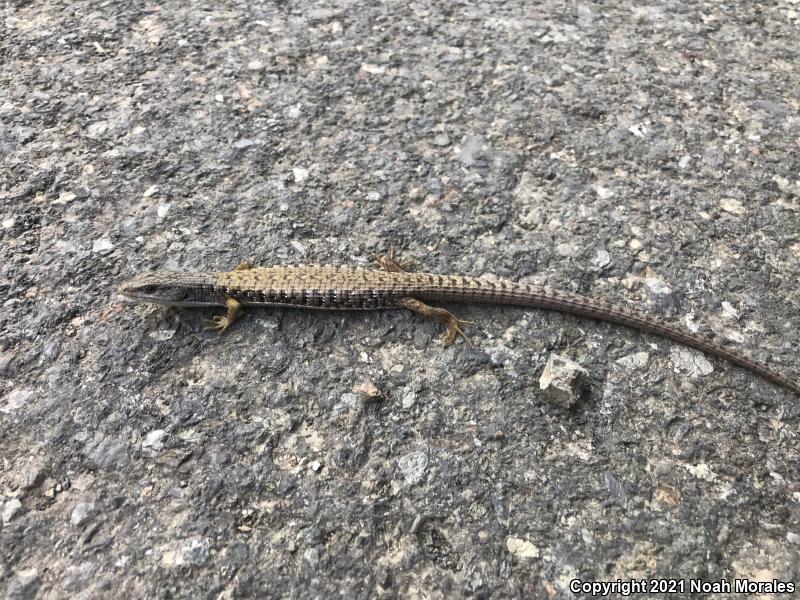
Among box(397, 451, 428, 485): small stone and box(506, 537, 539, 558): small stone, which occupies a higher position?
box(397, 451, 428, 485): small stone

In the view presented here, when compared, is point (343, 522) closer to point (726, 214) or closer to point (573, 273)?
point (573, 273)

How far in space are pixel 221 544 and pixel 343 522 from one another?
0.50 meters

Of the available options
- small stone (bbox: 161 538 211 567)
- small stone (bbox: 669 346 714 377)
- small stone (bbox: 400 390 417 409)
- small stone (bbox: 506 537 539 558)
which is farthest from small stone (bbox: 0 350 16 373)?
small stone (bbox: 669 346 714 377)

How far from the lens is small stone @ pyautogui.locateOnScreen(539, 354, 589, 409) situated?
273 cm

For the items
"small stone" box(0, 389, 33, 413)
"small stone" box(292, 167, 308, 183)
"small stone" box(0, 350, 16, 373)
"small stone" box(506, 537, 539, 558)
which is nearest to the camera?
"small stone" box(506, 537, 539, 558)

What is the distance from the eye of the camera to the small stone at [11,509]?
237 cm

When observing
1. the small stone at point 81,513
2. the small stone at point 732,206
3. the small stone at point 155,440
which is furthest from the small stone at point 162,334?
→ the small stone at point 732,206

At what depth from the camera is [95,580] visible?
7.36 feet

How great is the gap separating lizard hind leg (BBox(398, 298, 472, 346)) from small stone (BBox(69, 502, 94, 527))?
1726mm

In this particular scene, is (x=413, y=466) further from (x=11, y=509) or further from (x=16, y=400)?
(x=16, y=400)

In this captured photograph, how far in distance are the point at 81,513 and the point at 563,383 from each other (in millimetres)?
2197

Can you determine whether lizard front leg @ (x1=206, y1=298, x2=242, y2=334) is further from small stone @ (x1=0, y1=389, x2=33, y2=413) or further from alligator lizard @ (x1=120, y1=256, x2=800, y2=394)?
small stone @ (x1=0, y1=389, x2=33, y2=413)

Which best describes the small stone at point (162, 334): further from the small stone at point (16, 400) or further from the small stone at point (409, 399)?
the small stone at point (409, 399)

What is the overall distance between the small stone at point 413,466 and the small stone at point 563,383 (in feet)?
2.24
